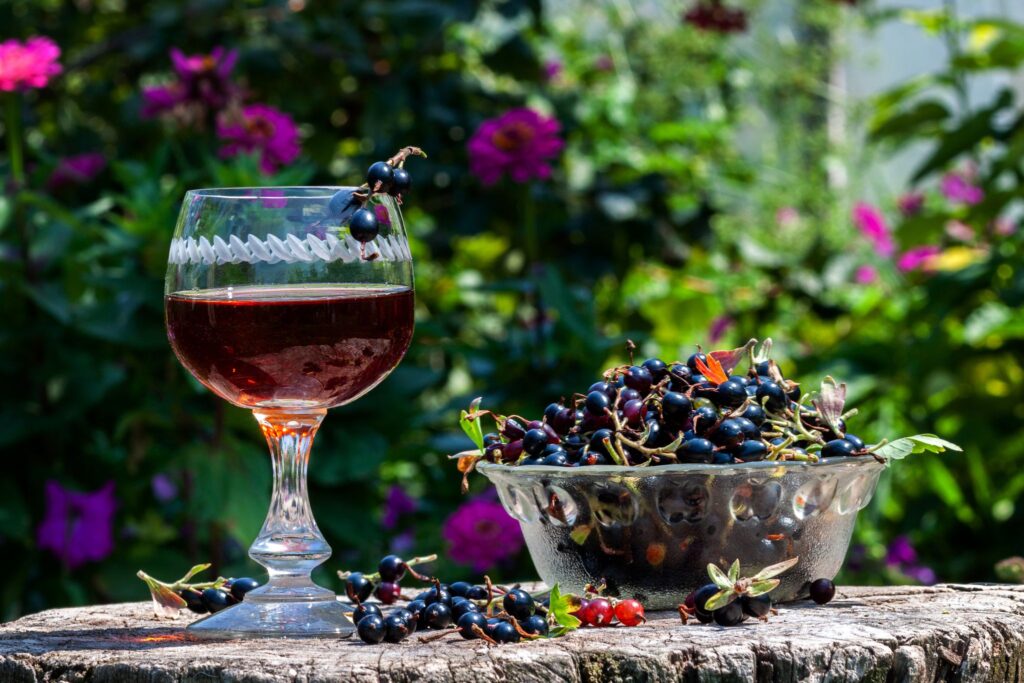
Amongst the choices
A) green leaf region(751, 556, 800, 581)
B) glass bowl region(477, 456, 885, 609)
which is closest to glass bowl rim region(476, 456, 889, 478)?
glass bowl region(477, 456, 885, 609)

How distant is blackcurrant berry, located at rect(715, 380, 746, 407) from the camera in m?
1.52

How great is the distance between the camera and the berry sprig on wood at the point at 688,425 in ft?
4.82

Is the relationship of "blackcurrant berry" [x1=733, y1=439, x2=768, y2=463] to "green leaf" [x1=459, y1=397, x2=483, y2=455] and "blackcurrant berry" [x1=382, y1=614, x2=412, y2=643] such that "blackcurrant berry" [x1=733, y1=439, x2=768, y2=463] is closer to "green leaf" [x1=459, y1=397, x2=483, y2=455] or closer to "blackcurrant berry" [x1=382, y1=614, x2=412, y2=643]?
"green leaf" [x1=459, y1=397, x2=483, y2=455]

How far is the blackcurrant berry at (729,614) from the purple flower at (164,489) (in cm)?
218

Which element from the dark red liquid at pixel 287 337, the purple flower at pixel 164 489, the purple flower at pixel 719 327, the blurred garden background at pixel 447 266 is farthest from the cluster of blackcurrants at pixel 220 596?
the purple flower at pixel 719 327

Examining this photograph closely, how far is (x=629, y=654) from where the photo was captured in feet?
4.14

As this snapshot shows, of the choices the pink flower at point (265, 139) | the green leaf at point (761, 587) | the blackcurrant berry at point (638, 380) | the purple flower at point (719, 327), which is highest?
the pink flower at point (265, 139)

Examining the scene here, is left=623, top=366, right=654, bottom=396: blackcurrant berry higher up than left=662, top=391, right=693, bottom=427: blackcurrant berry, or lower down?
higher up

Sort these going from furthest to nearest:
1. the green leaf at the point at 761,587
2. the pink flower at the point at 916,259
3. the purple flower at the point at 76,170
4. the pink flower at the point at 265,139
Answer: the pink flower at the point at 916,259
the purple flower at the point at 76,170
the pink flower at the point at 265,139
the green leaf at the point at 761,587

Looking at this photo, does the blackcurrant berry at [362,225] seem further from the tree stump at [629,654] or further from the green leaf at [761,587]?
the green leaf at [761,587]

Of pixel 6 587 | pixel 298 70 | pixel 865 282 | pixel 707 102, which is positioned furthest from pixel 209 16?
pixel 865 282

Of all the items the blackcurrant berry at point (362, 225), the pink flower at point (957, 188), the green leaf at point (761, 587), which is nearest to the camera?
the green leaf at point (761, 587)

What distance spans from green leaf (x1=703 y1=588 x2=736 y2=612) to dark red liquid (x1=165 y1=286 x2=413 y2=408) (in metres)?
0.42

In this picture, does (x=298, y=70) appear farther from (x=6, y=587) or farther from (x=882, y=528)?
(x=882, y=528)
